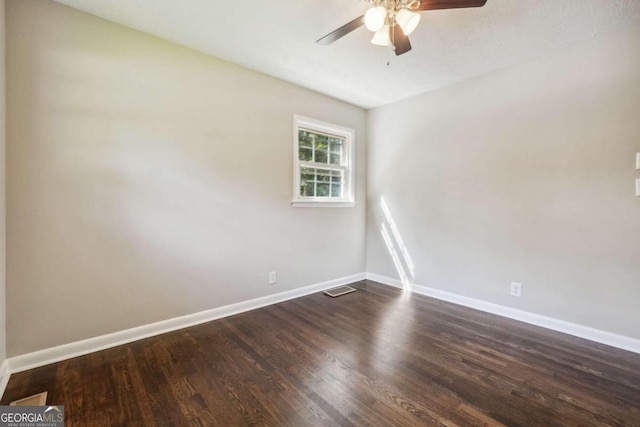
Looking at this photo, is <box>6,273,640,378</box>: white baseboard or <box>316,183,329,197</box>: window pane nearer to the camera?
<box>6,273,640,378</box>: white baseboard

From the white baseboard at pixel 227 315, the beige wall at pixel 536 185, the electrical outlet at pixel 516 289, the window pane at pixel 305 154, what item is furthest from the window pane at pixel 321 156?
the electrical outlet at pixel 516 289

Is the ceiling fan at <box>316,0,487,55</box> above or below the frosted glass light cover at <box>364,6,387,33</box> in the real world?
above

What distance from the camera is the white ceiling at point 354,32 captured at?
1.97 m

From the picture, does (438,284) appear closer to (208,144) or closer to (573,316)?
(573,316)

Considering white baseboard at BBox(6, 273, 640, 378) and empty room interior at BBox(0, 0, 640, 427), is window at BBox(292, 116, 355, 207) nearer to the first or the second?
empty room interior at BBox(0, 0, 640, 427)

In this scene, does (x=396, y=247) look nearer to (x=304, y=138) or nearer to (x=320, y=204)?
(x=320, y=204)

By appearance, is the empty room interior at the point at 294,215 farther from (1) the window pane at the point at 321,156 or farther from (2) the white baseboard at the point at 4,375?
(1) the window pane at the point at 321,156

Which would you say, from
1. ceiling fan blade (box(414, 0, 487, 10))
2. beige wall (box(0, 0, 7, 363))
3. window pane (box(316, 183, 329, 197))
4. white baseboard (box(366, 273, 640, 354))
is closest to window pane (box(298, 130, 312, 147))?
window pane (box(316, 183, 329, 197))

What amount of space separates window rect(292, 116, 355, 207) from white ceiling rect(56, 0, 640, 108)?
69cm

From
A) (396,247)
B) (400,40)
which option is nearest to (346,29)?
(400,40)

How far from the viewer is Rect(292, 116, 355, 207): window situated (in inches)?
133

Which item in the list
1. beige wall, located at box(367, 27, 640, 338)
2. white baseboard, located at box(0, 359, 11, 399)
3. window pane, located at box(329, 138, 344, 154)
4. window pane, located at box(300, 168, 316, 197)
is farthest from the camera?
window pane, located at box(329, 138, 344, 154)

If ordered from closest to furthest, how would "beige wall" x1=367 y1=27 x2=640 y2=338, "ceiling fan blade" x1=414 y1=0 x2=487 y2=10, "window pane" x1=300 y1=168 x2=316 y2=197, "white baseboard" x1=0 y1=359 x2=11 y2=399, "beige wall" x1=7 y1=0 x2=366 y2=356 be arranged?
"ceiling fan blade" x1=414 y1=0 x2=487 y2=10
"white baseboard" x1=0 y1=359 x2=11 y2=399
"beige wall" x1=7 y1=0 x2=366 y2=356
"beige wall" x1=367 y1=27 x2=640 y2=338
"window pane" x1=300 y1=168 x2=316 y2=197

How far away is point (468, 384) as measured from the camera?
179 cm
